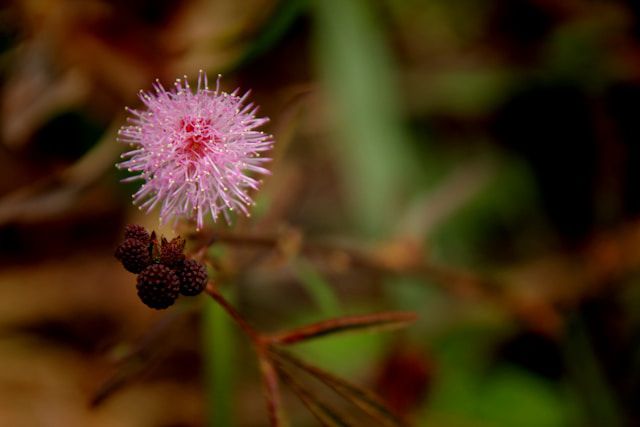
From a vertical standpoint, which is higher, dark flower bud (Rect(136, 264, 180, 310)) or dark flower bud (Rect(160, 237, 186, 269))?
dark flower bud (Rect(160, 237, 186, 269))

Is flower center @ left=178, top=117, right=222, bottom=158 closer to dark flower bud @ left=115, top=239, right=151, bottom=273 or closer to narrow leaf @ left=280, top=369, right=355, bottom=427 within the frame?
dark flower bud @ left=115, top=239, right=151, bottom=273

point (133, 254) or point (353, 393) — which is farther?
point (353, 393)

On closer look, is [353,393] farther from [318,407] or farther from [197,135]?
[197,135]

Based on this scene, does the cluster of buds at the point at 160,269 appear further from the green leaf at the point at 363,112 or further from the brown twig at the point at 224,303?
the green leaf at the point at 363,112

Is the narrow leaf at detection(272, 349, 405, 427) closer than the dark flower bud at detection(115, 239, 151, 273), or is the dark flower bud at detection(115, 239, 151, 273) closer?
the dark flower bud at detection(115, 239, 151, 273)

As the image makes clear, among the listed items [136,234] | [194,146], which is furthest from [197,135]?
[136,234]

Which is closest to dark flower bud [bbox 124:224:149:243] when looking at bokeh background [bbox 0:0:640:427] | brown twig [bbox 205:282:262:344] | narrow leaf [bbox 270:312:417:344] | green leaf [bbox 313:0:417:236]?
brown twig [bbox 205:282:262:344]
